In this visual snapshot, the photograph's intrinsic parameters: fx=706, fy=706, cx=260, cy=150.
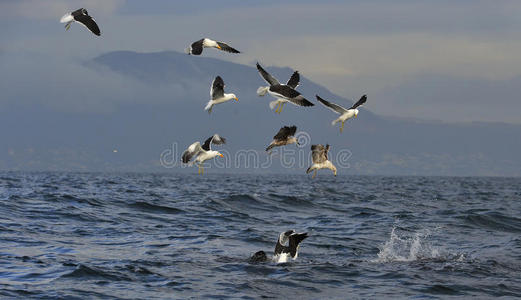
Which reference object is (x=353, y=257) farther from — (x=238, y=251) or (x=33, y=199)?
(x=33, y=199)

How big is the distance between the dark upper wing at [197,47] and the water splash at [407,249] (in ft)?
24.0

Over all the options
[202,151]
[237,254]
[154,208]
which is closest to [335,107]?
[202,151]

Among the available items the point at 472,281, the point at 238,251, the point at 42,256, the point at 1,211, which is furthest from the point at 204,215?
the point at 472,281

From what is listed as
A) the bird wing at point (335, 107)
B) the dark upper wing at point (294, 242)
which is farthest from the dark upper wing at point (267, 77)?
the dark upper wing at point (294, 242)

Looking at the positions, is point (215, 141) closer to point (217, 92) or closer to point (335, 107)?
point (217, 92)

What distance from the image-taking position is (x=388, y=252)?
67.5ft

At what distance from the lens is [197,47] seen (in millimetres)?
18938

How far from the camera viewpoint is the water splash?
19.6 metres

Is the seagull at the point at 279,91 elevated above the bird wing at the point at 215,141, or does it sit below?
above

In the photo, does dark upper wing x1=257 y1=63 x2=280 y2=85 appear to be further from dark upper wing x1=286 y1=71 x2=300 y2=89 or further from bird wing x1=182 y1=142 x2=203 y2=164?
bird wing x1=182 y1=142 x2=203 y2=164

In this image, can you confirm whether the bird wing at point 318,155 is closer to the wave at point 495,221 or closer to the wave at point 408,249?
the wave at point 408,249

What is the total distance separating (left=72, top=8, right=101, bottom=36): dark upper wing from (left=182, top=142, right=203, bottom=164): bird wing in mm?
4272

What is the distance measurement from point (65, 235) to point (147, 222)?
5.56 m

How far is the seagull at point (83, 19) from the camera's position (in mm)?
19109
